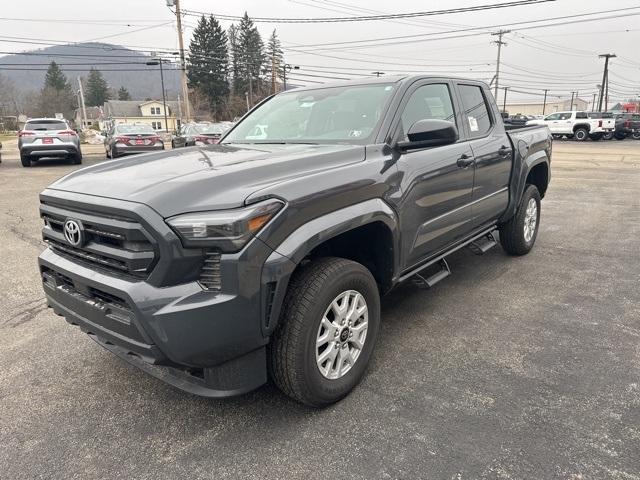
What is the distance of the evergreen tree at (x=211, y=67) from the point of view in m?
70.9

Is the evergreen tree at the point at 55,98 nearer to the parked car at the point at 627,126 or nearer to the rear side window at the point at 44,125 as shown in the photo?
the rear side window at the point at 44,125

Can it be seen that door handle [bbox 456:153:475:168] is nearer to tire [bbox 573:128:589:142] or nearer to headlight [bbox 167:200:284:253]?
headlight [bbox 167:200:284:253]

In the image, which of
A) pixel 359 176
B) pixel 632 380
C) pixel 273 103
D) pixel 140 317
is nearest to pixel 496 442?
pixel 632 380

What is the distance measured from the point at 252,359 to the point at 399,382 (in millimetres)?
1058

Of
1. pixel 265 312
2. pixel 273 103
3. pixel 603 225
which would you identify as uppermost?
pixel 273 103

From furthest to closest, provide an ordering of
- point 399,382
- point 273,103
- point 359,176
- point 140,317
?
point 273,103 < point 399,382 < point 359,176 < point 140,317

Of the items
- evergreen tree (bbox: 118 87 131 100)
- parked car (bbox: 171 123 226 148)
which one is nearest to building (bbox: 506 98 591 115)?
evergreen tree (bbox: 118 87 131 100)

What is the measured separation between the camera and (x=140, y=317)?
83.7 inches

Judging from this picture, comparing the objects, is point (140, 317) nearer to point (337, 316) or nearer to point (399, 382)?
point (337, 316)

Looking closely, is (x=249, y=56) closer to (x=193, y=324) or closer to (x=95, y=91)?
(x=95, y=91)

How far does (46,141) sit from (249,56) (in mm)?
63544

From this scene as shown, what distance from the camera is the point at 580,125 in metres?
30.0

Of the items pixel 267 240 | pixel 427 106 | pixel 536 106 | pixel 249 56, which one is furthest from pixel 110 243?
pixel 536 106

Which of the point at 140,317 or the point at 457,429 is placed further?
the point at 457,429
